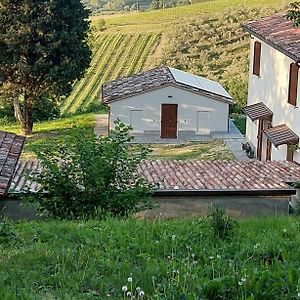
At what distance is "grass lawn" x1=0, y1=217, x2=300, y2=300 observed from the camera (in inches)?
191

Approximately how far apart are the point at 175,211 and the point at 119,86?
1854 centimetres

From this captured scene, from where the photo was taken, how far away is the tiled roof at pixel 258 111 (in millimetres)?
22275

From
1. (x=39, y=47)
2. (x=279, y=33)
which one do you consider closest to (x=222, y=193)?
(x=279, y=33)

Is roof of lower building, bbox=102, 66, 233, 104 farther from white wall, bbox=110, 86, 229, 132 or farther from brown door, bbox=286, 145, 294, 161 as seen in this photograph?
brown door, bbox=286, 145, 294, 161

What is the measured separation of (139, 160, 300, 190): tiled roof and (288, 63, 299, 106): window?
94.9 inches

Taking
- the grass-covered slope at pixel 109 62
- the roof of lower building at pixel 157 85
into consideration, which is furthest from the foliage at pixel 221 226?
the grass-covered slope at pixel 109 62

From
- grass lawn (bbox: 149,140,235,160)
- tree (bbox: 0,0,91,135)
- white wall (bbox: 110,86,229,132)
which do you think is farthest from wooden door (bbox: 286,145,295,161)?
tree (bbox: 0,0,91,135)

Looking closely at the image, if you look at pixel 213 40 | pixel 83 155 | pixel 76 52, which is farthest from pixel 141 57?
pixel 83 155

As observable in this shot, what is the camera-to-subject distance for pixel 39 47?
2714cm

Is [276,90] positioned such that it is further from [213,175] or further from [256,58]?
[213,175]

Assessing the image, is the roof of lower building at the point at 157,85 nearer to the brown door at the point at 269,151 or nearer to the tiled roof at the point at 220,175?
the brown door at the point at 269,151

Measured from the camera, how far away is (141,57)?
169ft

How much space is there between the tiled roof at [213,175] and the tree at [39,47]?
440 inches

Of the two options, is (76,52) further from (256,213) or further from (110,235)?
(110,235)
